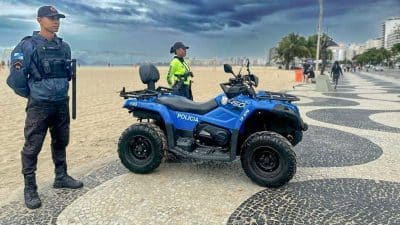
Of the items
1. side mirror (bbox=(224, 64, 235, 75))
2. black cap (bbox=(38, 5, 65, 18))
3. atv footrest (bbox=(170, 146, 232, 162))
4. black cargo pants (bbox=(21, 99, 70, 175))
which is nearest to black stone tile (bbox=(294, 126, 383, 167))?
atv footrest (bbox=(170, 146, 232, 162))

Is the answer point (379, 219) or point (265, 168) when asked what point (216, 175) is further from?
point (379, 219)

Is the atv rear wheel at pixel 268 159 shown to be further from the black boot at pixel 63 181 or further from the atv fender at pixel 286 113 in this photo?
the black boot at pixel 63 181

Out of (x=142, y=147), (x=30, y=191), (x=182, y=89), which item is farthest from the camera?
(x=182, y=89)

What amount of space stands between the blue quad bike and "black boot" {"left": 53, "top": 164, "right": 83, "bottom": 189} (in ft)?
2.33

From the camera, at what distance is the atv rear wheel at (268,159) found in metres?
4.24

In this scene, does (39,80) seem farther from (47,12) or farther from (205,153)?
(205,153)

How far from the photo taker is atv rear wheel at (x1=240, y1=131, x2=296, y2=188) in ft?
13.9

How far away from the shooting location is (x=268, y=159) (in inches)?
174

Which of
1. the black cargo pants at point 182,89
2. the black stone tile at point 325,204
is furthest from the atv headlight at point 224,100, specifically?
the black cargo pants at point 182,89

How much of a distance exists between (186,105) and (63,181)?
169 cm

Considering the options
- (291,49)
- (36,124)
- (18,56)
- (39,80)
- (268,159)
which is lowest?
(268,159)

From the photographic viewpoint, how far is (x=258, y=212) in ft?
12.1

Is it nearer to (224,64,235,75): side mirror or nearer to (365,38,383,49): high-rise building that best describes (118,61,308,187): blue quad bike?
(224,64,235,75): side mirror

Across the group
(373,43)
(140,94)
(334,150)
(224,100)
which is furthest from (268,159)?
(373,43)
